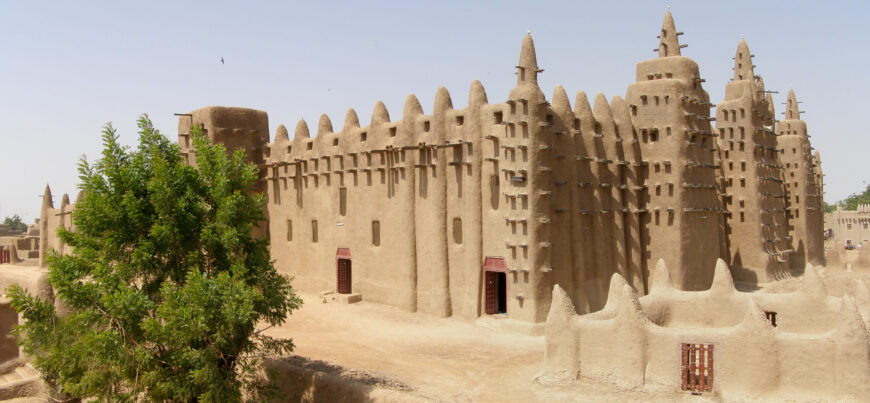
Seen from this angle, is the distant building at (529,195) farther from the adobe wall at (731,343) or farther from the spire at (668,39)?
the adobe wall at (731,343)

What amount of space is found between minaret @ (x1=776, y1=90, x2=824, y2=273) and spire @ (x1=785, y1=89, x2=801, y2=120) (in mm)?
1771

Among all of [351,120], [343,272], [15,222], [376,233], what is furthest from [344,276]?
[15,222]

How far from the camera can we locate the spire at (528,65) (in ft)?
80.4

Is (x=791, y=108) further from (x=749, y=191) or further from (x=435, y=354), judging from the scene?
(x=435, y=354)

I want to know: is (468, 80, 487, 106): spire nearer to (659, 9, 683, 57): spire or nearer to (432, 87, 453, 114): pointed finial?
(432, 87, 453, 114): pointed finial

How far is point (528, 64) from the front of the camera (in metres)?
24.6

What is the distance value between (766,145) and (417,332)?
800 inches

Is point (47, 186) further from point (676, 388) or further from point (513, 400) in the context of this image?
point (676, 388)

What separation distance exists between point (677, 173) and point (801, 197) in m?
15.2

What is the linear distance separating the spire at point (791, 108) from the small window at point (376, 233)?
28.2 m

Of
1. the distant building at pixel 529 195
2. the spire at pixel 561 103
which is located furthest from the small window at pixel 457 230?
the spire at pixel 561 103

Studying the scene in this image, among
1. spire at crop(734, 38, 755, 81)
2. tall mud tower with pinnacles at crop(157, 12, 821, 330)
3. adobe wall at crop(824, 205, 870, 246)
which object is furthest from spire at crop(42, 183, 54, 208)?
adobe wall at crop(824, 205, 870, 246)

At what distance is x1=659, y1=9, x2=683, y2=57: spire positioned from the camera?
103 ft

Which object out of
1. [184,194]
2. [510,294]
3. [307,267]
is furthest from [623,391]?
[307,267]
